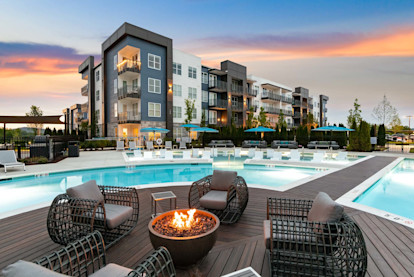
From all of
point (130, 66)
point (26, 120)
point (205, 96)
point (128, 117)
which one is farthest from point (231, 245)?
point (205, 96)

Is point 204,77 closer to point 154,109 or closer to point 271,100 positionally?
point 154,109

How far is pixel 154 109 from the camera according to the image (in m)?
25.2

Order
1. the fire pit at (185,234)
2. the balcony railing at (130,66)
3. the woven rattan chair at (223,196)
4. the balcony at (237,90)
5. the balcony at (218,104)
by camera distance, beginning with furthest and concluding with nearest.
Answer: the balcony at (237,90) < the balcony at (218,104) < the balcony railing at (130,66) < the woven rattan chair at (223,196) < the fire pit at (185,234)

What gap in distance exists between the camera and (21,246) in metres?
3.33

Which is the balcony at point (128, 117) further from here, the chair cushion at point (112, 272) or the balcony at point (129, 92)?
the chair cushion at point (112, 272)

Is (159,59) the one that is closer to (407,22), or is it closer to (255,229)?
(407,22)

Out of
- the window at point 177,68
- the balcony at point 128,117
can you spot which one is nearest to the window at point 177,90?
the window at point 177,68

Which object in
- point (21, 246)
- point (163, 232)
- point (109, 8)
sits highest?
point (109, 8)

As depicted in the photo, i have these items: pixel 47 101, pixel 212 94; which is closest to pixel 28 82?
pixel 47 101

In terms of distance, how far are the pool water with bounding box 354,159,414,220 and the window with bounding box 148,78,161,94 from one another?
22261mm

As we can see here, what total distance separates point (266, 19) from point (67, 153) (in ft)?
59.1

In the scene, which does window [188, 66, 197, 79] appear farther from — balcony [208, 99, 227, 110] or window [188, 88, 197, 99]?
balcony [208, 99, 227, 110]

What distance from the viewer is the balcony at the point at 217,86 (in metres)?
31.3

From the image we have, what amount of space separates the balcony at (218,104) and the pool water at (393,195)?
2330cm
